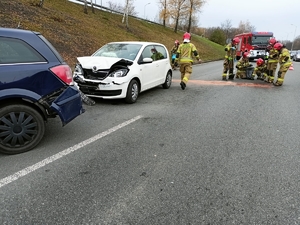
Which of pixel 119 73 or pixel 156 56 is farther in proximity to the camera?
pixel 156 56

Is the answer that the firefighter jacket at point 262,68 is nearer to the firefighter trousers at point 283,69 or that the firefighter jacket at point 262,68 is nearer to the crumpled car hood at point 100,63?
the firefighter trousers at point 283,69

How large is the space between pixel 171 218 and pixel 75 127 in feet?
9.12

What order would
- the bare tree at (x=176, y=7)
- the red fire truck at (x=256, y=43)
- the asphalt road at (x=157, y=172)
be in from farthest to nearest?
the bare tree at (x=176, y=7), the red fire truck at (x=256, y=43), the asphalt road at (x=157, y=172)

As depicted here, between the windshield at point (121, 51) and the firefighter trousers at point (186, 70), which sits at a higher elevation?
the windshield at point (121, 51)

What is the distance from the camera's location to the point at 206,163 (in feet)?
10.9

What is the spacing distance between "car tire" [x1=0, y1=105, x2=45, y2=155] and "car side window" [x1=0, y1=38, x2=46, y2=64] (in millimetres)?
624

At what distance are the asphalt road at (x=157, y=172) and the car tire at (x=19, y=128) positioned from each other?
5.2 inches

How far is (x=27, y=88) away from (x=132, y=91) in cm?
328

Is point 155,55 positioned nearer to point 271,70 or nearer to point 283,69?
point 283,69

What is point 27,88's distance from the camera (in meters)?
3.34

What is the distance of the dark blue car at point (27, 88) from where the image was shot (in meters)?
3.22

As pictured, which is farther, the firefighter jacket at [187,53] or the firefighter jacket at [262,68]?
the firefighter jacket at [262,68]

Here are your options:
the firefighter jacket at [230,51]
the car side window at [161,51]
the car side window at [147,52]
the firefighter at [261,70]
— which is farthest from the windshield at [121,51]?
the firefighter at [261,70]

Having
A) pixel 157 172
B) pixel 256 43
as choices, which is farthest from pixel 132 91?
pixel 256 43
